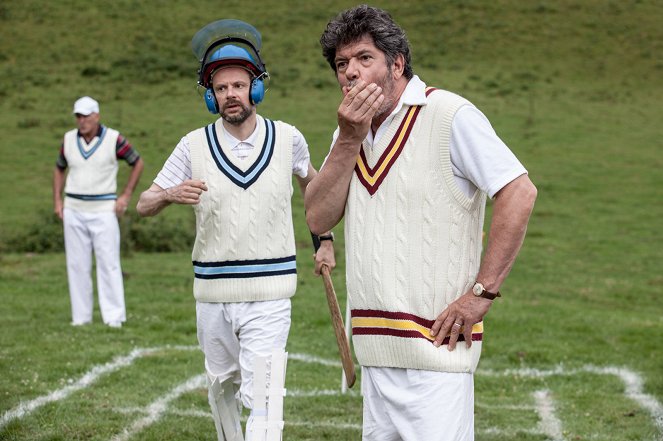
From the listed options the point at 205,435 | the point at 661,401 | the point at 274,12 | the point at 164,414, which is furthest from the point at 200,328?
the point at 274,12

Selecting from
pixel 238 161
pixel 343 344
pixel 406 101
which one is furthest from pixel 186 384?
pixel 406 101

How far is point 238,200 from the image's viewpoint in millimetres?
6711

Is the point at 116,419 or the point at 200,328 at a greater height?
the point at 200,328

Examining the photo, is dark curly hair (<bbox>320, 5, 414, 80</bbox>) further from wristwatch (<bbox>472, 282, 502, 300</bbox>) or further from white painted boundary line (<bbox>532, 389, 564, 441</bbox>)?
white painted boundary line (<bbox>532, 389, 564, 441</bbox>)

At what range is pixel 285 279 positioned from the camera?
6.81 metres

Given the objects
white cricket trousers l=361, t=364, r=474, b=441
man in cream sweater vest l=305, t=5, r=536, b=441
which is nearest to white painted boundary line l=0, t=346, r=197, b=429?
white cricket trousers l=361, t=364, r=474, b=441

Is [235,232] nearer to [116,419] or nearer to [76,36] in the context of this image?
[116,419]

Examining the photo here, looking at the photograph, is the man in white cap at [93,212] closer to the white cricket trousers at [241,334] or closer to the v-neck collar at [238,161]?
the white cricket trousers at [241,334]

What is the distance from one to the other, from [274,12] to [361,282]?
1959 inches

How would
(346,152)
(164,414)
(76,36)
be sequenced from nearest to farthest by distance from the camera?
(346,152)
(164,414)
(76,36)

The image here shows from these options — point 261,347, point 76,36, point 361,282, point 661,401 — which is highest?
point 76,36

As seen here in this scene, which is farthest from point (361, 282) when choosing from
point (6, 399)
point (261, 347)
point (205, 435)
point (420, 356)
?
point (6, 399)

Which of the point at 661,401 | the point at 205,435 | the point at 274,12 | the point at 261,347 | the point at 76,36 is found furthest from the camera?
the point at 274,12

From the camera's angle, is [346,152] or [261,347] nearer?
[346,152]
